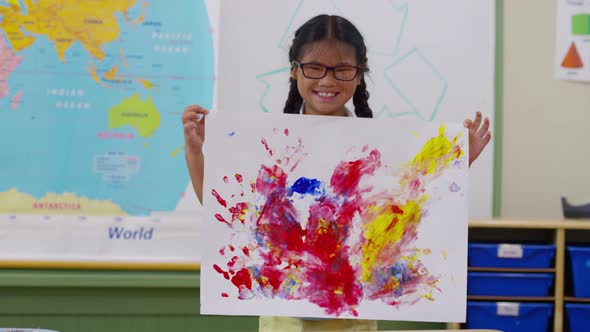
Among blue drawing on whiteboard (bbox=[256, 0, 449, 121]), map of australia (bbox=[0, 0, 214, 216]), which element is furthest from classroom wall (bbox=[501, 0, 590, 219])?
map of australia (bbox=[0, 0, 214, 216])

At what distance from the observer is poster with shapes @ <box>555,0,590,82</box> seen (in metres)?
2.14

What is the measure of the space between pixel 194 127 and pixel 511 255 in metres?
1.25

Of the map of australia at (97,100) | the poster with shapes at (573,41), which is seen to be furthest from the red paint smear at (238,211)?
the poster with shapes at (573,41)

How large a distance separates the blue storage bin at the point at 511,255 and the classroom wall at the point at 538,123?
12.5 inches

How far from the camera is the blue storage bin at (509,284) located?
1844 millimetres

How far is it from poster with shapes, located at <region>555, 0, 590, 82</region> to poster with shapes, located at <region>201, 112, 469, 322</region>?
4.52 feet

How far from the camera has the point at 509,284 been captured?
185 cm

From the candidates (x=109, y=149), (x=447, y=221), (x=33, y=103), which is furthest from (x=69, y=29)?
(x=447, y=221)

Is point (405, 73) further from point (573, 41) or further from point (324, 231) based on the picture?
point (324, 231)

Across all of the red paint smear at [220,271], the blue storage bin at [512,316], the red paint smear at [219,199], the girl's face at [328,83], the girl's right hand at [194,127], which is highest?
the girl's face at [328,83]

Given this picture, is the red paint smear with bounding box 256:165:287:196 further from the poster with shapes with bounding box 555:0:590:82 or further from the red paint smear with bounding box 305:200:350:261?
the poster with shapes with bounding box 555:0:590:82

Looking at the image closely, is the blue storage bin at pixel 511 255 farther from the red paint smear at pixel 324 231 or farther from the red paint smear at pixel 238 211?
the red paint smear at pixel 238 211

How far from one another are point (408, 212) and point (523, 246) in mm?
1009

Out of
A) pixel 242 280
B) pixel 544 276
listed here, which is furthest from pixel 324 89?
pixel 544 276
